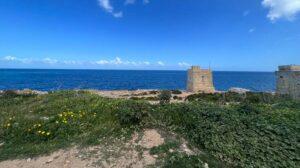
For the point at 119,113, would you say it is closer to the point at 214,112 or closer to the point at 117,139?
the point at 117,139

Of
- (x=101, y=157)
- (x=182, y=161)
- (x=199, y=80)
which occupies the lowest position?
(x=101, y=157)

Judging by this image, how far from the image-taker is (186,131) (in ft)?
26.5

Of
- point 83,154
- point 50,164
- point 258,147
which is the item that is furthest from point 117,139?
point 258,147

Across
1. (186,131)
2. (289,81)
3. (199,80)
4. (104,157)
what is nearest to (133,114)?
(186,131)

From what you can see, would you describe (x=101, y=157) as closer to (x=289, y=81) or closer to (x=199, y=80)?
(x=289, y=81)

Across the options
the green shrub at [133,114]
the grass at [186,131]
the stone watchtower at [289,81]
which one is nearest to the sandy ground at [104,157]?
the grass at [186,131]

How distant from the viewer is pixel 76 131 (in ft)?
28.6

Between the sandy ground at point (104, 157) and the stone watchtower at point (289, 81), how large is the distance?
55.1 feet

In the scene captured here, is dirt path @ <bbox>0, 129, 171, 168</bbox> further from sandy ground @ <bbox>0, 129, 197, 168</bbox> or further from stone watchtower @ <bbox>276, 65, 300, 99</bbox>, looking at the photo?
stone watchtower @ <bbox>276, 65, 300, 99</bbox>

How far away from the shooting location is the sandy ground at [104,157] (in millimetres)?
6738

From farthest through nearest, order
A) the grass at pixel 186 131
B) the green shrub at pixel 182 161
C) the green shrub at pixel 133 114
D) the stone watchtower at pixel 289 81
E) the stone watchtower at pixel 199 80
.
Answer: the stone watchtower at pixel 199 80 < the stone watchtower at pixel 289 81 < the green shrub at pixel 133 114 < the grass at pixel 186 131 < the green shrub at pixel 182 161

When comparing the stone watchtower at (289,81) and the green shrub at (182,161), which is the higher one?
the stone watchtower at (289,81)

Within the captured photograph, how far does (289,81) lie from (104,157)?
19.2m

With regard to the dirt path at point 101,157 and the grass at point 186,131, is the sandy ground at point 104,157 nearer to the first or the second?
the dirt path at point 101,157
